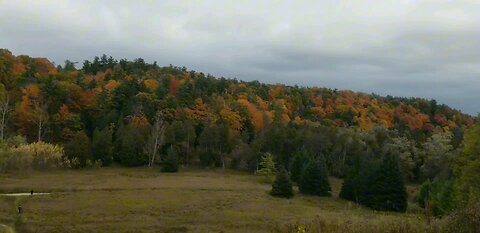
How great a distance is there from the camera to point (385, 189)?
59469 mm

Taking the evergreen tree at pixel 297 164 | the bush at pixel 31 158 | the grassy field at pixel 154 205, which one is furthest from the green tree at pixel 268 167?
the bush at pixel 31 158

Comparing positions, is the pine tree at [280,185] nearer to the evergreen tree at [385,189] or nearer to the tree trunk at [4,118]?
the evergreen tree at [385,189]

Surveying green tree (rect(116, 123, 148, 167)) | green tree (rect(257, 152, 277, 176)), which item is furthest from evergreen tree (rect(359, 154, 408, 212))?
green tree (rect(116, 123, 148, 167))

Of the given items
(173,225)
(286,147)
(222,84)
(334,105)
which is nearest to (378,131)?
(286,147)

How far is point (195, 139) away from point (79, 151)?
2157 centimetres

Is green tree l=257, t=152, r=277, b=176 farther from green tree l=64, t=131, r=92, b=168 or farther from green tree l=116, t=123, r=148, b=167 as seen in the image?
green tree l=64, t=131, r=92, b=168

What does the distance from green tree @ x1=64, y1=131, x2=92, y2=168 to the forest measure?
165 millimetres

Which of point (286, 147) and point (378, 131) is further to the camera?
point (378, 131)

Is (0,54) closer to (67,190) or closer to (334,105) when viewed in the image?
Result: (67,190)

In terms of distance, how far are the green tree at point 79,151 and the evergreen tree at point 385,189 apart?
4203cm

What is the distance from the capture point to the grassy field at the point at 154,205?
1479 inches

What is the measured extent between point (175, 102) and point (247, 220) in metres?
62.4

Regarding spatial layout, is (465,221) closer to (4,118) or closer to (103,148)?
(103,148)

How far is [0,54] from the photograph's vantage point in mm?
105688
